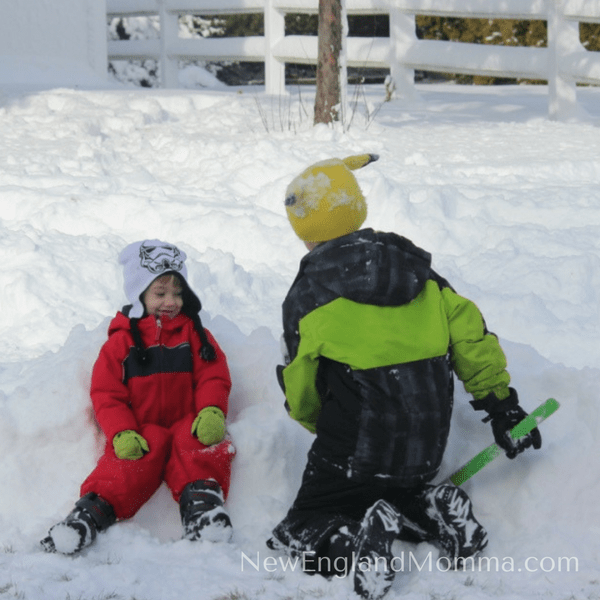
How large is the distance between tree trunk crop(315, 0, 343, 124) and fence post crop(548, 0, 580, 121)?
8.84 ft

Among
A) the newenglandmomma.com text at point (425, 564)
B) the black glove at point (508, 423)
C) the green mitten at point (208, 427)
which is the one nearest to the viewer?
the newenglandmomma.com text at point (425, 564)

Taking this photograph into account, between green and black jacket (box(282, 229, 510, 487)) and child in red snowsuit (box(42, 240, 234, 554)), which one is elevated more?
green and black jacket (box(282, 229, 510, 487))

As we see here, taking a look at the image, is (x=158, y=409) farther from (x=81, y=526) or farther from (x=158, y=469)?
(x=81, y=526)

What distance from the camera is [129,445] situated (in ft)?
10.3

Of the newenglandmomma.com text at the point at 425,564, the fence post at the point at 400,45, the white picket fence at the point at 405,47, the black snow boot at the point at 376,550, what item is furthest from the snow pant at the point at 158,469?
the fence post at the point at 400,45

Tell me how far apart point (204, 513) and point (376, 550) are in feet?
2.03

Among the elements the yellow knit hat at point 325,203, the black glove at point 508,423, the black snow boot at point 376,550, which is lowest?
the black snow boot at point 376,550

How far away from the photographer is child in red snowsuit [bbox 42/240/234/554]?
3068 mm

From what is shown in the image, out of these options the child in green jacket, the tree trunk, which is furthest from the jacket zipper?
the tree trunk

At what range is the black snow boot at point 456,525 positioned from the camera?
2797mm

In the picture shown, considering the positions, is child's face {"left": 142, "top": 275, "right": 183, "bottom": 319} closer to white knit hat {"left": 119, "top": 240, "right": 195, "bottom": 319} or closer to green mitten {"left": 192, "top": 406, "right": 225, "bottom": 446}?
white knit hat {"left": 119, "top": 240, "right": 195, "bottom": 319}

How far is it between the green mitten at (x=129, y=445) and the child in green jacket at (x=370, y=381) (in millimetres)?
549

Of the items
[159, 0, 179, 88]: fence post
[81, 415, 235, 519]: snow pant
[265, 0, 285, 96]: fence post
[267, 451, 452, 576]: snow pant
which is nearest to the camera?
[267, 451, 452, 576]: snow pant

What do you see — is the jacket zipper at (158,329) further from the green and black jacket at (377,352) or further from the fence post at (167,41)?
the fence post at (167,41)
